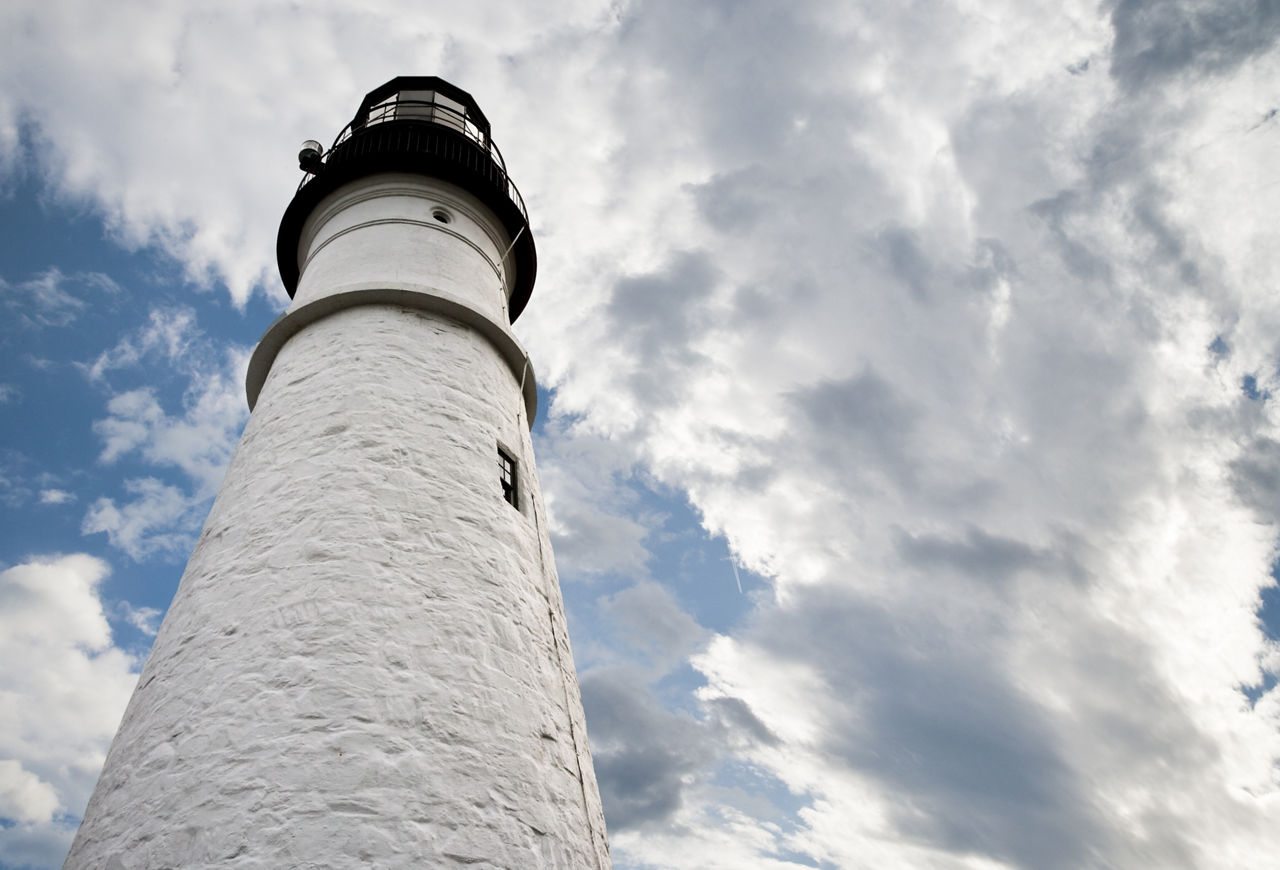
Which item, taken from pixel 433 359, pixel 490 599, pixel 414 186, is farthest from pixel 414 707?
pixel 414 186

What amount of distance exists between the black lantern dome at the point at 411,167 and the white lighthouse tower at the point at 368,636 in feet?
7.77

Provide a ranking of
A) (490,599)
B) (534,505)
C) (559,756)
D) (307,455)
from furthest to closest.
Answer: (534,505)
(307,455)
(490,599)
(559,756)

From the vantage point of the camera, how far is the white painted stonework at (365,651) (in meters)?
5.23

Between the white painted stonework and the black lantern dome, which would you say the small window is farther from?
the black lantern dome

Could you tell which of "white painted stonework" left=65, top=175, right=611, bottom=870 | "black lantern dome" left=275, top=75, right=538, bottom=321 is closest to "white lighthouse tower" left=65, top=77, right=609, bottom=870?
"white painted stonework" left=65, top=175, right=611, bottom=870

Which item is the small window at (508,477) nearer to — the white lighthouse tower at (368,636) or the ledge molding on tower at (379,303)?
the white lighthouse tower at (368,636)

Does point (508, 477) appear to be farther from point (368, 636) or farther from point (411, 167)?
point (411, 167)

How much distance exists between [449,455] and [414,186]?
5789mm

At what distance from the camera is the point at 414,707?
5.81 m

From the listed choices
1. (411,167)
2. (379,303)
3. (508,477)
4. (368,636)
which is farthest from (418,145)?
(368,636)

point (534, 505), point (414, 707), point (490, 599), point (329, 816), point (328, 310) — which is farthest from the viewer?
point (328, 310)

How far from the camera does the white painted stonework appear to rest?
5227 millimetres

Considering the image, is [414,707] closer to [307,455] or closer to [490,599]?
[490,599]

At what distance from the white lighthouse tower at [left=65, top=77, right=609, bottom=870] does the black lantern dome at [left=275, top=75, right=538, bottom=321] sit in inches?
93.2
